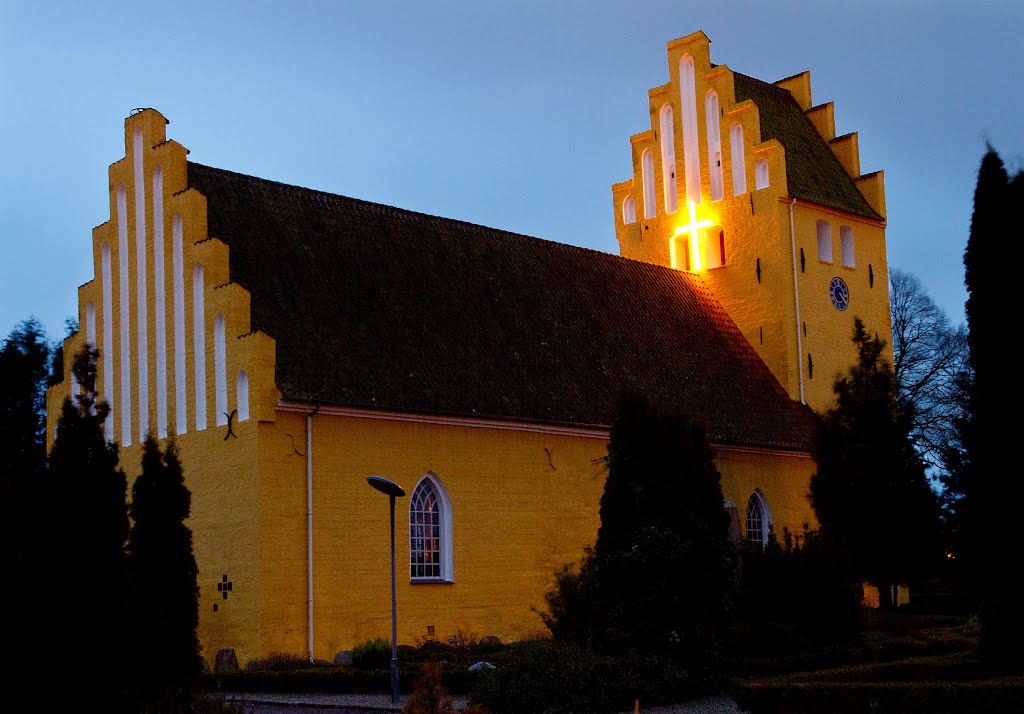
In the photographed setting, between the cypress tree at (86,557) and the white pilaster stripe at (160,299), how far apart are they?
11.9 m

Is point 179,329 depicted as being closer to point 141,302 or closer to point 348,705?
point 141,302

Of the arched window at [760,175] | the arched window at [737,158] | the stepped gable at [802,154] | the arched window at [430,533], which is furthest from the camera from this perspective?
the stepped gable at [802,154]

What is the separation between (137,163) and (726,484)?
15305mm

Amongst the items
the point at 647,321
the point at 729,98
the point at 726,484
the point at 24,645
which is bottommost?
the point at 24,645

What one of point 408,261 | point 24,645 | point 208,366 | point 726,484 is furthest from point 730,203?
point 24,645

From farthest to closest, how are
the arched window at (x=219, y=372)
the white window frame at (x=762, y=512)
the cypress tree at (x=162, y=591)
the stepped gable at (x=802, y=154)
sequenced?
the stepped gable at (x=802, y=154)
the white window frame at (x=762, y=512)
the arched window at (x=219, y=372)
the cypress tree at (x=162, y=591)

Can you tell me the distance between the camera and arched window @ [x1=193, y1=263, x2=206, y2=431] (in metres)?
26.0

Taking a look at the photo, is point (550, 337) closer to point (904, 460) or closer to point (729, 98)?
point (904, 460)

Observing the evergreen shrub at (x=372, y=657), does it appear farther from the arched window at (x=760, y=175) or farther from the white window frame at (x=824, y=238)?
the white window frame at (x=824, y=238)

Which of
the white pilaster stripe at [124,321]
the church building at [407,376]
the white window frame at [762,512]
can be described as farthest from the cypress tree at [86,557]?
the white window frame at [762,512]

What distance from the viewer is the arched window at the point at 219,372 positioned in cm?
2539

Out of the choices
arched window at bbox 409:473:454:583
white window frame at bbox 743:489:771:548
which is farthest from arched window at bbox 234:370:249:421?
white window frame at bbox 743:489:771:548

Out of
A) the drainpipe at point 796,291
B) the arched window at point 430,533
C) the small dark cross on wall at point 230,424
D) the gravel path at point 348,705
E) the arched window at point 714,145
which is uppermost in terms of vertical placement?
the arched window at point 714,145

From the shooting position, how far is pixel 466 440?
90.4 feet
